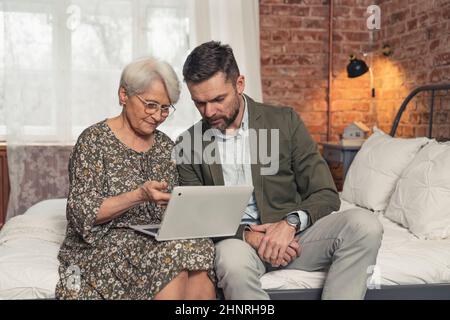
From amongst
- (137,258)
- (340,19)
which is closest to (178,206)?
(137,258)

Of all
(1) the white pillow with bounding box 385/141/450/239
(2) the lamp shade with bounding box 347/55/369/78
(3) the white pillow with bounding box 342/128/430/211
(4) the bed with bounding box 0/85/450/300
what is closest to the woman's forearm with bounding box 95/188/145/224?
(4) the bed with bounding box 0/85/450/300

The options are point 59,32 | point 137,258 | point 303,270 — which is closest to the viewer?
point 137,258

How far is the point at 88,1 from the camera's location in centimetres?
379

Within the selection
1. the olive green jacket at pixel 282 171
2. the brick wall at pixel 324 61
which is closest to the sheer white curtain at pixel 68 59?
the brick wall at pixel 324 61

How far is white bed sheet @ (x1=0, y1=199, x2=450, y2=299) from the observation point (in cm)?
177

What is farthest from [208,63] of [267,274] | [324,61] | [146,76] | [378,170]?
[324,61]

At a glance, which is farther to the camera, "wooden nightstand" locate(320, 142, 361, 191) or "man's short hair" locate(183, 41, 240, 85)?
"wooden nightstand" locate(320, 142, 361, 191)

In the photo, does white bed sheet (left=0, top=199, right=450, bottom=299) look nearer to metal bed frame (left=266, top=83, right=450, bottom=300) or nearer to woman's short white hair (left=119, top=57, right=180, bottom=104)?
metal bed frame (left=266, top=83, right=450, bottom=300)

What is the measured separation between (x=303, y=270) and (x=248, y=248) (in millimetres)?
236

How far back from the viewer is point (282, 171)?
2072 millimetres

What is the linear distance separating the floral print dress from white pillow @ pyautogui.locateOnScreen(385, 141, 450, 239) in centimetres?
99

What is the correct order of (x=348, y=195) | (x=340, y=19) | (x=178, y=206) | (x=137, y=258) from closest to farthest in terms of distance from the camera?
(x=178, y=206) → (x=137, y=258) → (x=348, y=195) → (x=340, y=19)
